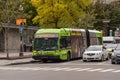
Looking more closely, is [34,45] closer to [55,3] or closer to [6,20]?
[6,20]

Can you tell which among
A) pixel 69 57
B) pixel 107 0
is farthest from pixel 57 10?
pixel 107 0

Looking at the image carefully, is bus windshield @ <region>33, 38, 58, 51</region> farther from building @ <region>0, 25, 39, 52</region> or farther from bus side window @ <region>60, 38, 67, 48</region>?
building @ <region>0, 25, 39, 52</region>

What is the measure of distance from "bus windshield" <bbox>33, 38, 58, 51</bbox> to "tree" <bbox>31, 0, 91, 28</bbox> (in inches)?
434

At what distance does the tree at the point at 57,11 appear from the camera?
154ft

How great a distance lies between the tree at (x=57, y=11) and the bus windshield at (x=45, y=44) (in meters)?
11.0

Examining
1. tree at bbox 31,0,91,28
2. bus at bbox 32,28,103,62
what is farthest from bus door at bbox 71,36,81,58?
tree at bbox 31,0,91,28

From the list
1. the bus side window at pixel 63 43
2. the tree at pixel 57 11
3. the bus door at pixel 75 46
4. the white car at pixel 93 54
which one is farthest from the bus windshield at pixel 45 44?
the tree at pixel 57 11

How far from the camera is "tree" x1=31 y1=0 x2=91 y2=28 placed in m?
46.9

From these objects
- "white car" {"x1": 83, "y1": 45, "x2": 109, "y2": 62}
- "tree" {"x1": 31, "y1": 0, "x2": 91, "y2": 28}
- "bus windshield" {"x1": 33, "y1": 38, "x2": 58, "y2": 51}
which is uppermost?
"tree" {"x1": 31, "y1": 0, "x2": 91, "y2": 28}

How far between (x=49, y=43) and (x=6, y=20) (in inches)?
243

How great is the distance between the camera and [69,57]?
38.5 meters
